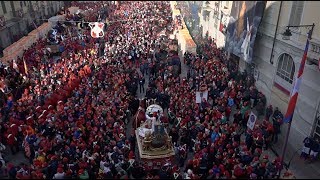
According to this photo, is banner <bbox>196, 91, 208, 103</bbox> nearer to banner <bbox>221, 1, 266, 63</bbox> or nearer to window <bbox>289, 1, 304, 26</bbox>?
banner <bbox>221, 1, 266, 63</bbox>

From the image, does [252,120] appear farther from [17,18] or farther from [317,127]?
[17,18]

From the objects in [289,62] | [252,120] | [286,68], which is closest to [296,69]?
[289,62]

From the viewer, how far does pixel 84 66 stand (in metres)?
22.8

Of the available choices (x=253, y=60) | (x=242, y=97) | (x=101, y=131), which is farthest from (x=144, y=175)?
(x=253, y=60)

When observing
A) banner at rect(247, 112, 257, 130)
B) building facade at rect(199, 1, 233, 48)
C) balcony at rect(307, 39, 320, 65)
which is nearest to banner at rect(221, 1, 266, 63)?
building facade at rect(199, 1, 233, 48)

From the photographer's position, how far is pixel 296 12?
18.0 m

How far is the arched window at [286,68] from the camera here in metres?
18.7

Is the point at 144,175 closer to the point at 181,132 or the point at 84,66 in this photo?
the point at 181,132

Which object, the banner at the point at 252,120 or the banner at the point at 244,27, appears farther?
the banner at the point at 244,27

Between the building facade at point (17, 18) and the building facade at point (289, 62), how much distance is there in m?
21.6

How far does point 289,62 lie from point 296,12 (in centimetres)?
276

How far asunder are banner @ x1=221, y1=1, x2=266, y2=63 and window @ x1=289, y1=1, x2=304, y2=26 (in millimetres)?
2437

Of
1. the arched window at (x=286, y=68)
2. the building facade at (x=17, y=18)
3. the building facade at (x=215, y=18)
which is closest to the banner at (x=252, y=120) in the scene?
the arched window at (x=286, y=68)

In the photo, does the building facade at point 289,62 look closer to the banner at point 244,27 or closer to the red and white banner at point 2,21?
the banner at point 244,27
